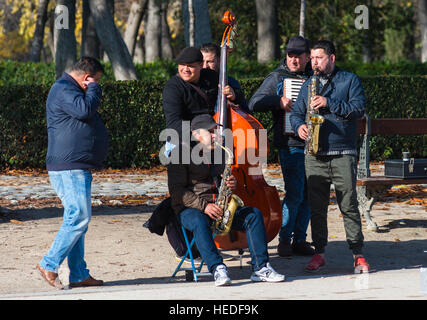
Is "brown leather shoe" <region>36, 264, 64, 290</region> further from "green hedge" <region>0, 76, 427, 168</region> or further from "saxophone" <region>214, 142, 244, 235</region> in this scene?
"green hedge" <region>0, 76, 427, 168</region>

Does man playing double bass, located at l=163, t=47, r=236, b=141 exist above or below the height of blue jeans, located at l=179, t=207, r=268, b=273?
above

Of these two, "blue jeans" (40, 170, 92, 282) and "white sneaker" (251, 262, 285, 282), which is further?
"white sneaker" (251, 262, 285, 282)

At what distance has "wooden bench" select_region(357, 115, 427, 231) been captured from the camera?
882cm

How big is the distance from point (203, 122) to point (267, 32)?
16.0m

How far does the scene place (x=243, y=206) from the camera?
21.5 ft

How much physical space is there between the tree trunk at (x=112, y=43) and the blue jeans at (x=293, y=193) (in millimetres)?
9519

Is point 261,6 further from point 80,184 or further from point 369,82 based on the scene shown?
point 80,184

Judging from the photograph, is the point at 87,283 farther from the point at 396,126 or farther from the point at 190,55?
the point at 396,126

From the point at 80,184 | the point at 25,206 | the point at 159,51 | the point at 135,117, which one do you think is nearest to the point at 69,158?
the point at 80,184

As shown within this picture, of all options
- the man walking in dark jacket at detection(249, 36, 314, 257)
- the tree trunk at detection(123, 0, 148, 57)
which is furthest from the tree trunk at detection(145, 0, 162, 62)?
the man walking in dark jacket at detection(249, 36, 314, 257)

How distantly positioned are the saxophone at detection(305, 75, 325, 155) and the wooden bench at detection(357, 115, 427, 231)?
85.5 inches

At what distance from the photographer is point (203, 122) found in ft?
21.7

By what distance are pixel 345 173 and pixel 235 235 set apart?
1.11 meters

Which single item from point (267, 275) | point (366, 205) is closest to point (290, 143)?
point (267, 275)
